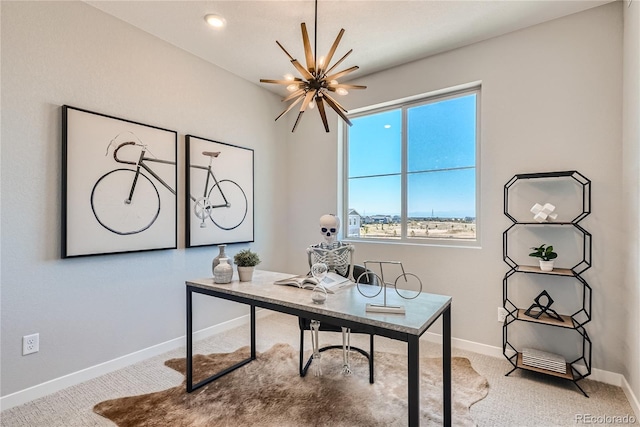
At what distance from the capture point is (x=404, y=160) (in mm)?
3205

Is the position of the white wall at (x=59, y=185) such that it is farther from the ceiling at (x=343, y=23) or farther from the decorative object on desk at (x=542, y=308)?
the decorative object on desk at (x=542, y=308)

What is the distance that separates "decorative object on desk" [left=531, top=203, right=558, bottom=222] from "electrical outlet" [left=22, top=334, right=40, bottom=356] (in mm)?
3585

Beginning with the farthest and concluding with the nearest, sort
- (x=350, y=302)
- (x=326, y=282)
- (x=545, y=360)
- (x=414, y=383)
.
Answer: (x=545, y=360)
(x=326, y=282)
(x=350, y=302)
(x=414, y=383)

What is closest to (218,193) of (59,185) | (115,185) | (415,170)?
(115,185)

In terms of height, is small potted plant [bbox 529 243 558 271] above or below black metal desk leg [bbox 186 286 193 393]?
above

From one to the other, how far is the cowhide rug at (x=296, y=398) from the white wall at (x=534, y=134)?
31.7 inches

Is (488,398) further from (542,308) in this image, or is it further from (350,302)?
(350,302)

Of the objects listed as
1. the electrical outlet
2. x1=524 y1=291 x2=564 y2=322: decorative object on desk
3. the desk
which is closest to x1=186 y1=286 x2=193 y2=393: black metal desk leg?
the desk

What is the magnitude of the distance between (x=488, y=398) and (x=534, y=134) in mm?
2000

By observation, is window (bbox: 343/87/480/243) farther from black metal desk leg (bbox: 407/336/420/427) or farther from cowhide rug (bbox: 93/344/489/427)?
black metal desk leg (bbox: 407/336/420/427)

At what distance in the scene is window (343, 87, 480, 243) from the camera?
9.48 feet

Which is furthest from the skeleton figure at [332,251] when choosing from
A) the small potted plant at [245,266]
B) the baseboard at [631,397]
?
the baseboard at [631,397]

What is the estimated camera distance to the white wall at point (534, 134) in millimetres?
2195

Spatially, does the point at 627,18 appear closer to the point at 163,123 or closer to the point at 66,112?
the point at 163,123
